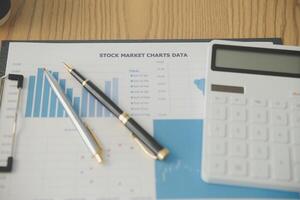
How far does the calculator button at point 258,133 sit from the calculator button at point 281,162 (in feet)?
0.06

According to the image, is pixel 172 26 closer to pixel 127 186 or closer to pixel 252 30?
pixel 252 30

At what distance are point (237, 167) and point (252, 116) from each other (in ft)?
0.24

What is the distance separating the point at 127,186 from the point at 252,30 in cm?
31

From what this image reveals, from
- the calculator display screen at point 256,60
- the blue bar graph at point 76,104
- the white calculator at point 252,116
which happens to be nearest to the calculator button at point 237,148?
the white calculator at point 252,116

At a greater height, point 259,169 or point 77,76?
point 77,76

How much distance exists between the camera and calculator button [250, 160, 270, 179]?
43 cm

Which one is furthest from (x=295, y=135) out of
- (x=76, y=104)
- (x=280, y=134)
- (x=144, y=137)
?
(x=76, y=104)

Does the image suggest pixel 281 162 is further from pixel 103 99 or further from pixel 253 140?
pixel 103 99

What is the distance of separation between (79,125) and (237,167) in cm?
21

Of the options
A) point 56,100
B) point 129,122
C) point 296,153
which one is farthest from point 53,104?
point 296,153

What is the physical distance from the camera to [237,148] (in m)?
0.44

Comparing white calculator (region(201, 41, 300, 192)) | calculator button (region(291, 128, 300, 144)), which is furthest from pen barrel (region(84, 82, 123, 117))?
calculator button (region(291, 128, 300, 144))

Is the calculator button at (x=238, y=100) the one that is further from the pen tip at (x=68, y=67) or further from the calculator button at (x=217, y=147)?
the pen tip at (x=68, y=67)

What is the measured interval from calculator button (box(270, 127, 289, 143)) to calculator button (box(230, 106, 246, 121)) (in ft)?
0.13
